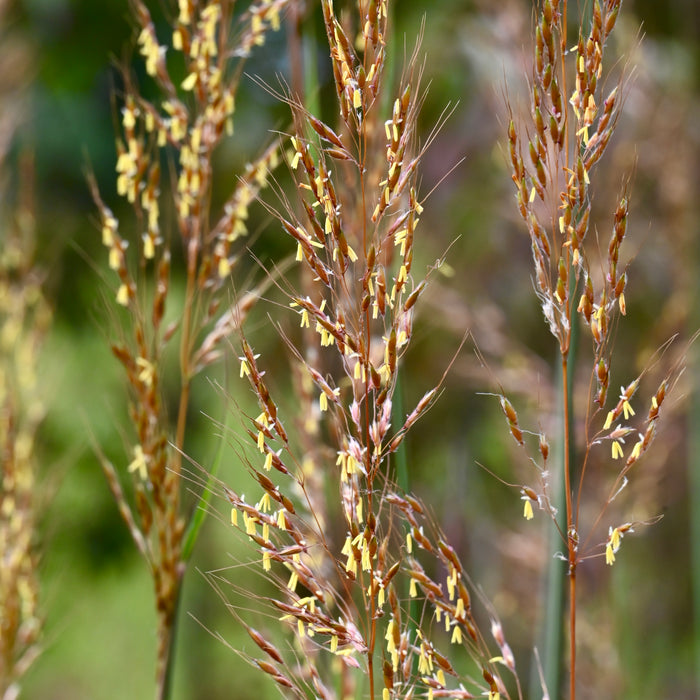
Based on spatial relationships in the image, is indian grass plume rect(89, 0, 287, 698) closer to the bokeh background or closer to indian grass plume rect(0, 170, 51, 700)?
indian grass plume rect(0, 170, 51, 700)

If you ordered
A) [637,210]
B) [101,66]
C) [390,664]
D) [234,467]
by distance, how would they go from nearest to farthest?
[390,664], [637,210], [101,66], [234,467]

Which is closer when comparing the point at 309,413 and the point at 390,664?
the point at 390,664

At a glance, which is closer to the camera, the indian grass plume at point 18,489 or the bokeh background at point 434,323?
the indian grass plume at point 18,489

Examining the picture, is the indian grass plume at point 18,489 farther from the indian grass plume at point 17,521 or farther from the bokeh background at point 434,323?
the bokeh background at point 434,323

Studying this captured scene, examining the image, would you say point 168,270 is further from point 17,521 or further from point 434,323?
point 434,323

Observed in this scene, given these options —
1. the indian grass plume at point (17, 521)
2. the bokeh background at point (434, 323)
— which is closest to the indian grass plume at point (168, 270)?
the indian grass plume at point (17, 521)

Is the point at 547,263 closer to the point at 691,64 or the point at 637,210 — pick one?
the point at 637,210

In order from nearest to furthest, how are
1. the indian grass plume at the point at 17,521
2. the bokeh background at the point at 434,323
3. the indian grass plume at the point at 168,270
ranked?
the indian grass plume at the point at 168,270
the indian grass plume at the point at 17,521
the bokeh background at the point at 434,323

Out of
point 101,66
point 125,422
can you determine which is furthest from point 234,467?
point 101,66
